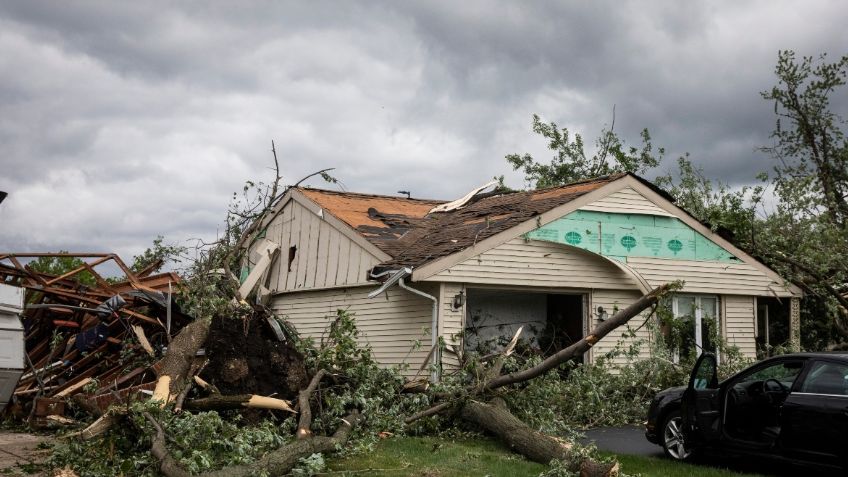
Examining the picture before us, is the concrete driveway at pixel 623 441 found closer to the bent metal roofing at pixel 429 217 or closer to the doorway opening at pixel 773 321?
the bent metal roofing at pixel 429 217

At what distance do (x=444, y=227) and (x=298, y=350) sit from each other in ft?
19.9

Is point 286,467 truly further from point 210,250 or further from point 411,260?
point 210,250

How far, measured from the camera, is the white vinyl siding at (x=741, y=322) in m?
17.7

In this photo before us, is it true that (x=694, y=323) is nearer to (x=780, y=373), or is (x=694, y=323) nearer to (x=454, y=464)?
(x=780, y=373)

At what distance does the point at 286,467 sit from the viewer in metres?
8.61

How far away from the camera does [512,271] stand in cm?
1545

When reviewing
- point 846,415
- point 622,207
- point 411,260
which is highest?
point 622,207

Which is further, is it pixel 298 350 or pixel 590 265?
pixel 590 265

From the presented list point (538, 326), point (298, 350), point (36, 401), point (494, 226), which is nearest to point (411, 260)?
point (494, 226)

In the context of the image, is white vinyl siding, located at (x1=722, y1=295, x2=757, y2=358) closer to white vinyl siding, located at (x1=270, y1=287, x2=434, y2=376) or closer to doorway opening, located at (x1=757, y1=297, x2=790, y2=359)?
doorway opening, located at (x1=757, y1=297, x2=790, y2=359)

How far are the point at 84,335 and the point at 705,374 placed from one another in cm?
967

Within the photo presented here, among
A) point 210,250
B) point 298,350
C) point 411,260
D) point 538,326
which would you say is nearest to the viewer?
point 298,350

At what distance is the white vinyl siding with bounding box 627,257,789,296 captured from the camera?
1698cm

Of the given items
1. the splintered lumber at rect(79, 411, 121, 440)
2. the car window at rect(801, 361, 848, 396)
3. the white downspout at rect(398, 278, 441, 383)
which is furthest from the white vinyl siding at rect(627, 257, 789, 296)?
the splintered lumber at rect(79, 411, 121, 440)
